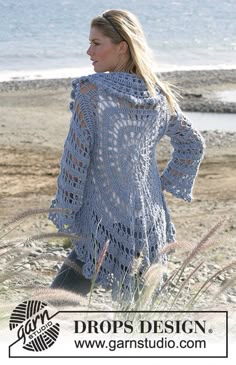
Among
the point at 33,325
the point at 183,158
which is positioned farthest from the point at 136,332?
the point at 183,158

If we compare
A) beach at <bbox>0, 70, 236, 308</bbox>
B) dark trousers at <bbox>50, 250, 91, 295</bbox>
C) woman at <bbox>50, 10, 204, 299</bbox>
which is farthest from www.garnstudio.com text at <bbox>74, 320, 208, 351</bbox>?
beach at <bbox>0, 70, 236, 308</bbox>

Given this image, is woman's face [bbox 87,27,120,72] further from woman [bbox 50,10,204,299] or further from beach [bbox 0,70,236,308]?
beach [bbox 0,70,236,308]

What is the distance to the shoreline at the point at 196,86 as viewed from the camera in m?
18.5

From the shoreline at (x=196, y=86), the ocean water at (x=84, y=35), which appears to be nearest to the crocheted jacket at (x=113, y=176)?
the ocean water at (x=84, y=35)

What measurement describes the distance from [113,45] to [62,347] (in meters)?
1.29

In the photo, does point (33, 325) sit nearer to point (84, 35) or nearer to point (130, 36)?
point (130, 36)

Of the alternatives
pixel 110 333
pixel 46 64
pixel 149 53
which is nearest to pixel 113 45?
pixel 149 53

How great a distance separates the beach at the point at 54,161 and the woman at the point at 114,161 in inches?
34.6

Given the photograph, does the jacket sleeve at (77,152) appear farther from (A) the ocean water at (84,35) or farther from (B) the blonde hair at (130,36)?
(A) the ocean water at (84,35)

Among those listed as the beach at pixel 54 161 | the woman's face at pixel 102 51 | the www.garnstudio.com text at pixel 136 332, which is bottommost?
the beach at pixel 54 161

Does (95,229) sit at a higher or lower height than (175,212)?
higher

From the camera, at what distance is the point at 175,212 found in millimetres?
9922

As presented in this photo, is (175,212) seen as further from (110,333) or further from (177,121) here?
(110,333)

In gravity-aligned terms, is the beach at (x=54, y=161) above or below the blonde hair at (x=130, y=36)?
below
